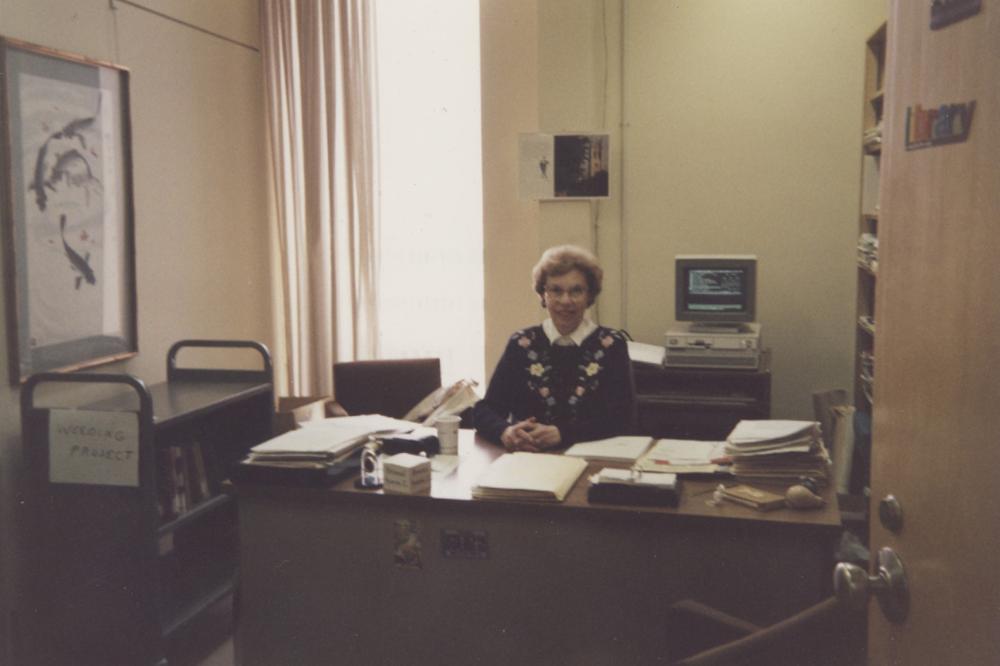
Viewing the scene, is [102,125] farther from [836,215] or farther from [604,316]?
[836,215]

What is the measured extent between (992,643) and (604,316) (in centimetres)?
356

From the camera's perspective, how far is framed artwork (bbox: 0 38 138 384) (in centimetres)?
306

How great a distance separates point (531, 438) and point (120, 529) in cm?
131

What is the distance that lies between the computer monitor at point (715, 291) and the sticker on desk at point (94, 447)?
224 cm

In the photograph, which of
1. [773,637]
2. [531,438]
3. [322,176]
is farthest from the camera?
[322,176]

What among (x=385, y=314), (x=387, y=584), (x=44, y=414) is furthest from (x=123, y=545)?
(x=385, y=314)

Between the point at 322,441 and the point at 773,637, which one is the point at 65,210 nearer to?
the point at 322,441

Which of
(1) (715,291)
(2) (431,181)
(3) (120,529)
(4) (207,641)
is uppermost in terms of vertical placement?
(2) (431,181)

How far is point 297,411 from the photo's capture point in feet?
12.4

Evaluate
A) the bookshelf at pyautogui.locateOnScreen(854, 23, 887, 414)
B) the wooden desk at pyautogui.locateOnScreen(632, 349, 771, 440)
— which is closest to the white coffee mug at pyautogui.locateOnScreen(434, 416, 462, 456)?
the wooden desk at pyautogui.locateOnScreen(632, 349, 771, 440)

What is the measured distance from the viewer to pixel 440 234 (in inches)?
182

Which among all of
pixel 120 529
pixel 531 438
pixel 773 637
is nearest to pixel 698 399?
pixel 531 438

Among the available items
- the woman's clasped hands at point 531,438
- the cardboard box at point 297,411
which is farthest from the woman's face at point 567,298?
the cardboard box at point 297,411

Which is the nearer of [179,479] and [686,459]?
[686,459]
